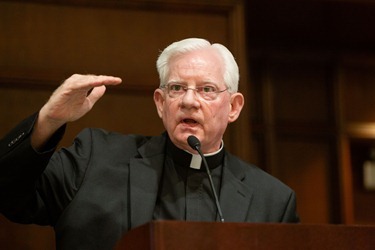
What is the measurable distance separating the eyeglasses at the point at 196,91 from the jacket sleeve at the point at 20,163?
549mm

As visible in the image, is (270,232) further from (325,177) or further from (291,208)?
(325,177)

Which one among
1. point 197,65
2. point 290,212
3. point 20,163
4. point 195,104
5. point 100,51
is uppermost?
point 100,51

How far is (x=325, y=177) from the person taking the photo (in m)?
5.26

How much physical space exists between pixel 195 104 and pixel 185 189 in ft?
1.16

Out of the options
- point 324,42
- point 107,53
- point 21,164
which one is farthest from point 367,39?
point 21,164

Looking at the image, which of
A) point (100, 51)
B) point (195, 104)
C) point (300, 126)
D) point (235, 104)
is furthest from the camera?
point (300, 126)

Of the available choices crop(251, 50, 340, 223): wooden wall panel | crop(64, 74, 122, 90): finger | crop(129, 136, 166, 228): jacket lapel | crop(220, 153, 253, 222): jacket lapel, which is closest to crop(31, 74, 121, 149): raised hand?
crop(64, 74, 122, 90): finger

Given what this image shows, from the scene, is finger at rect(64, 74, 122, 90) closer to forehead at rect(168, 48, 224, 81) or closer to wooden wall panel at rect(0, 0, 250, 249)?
forehead at rect(168, 48, 224, 81)

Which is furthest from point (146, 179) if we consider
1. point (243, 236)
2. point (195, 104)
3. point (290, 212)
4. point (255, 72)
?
point (255, 72)

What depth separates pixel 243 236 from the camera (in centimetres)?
236

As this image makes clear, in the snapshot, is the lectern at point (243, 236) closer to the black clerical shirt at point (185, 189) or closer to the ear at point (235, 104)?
the black clerical shirt at point (185, 189)

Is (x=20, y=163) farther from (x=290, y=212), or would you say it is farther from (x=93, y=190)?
(x=290, y=212)

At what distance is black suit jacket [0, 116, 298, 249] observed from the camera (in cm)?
287

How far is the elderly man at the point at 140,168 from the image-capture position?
113 inches
